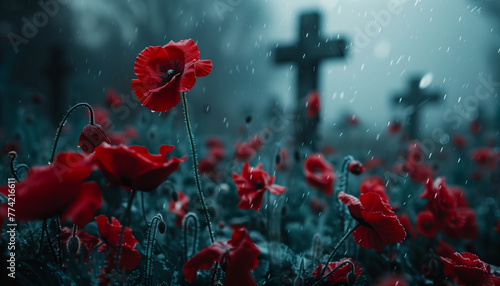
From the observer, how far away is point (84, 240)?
0.69 meters

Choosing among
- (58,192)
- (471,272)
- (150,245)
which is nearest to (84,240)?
(150,245)

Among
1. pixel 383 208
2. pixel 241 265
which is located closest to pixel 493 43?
pixel 383 208

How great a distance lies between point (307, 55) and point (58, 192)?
7.95 feet

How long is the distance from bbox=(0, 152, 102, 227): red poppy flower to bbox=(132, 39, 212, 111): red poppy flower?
0.69ft

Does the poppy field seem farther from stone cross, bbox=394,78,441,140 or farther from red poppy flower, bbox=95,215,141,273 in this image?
stone cross, bbox=394,78,441,140

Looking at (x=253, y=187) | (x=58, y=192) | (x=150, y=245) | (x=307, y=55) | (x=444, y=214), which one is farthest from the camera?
(x=307, y=55)

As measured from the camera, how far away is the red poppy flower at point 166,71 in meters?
0.60

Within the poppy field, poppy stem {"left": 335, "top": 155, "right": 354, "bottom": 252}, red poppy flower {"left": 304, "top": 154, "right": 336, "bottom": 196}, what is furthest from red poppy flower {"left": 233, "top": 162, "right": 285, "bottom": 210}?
red poppy flower {"left": 304, "top": 154, "right": 336, "bottom": 196}

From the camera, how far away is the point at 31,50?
3.97m

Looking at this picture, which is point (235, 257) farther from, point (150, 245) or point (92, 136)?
point (92, 136)

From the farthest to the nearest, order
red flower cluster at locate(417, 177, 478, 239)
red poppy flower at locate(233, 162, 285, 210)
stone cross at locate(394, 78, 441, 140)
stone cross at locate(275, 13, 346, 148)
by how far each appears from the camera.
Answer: stone cross at locate(394, 78, 441, 140)
stone cross at locate(275, 13, 346, 148)
red flower cluster at locate(417, 177, 478, 239)
red poppy flower at locate(233, 162, 285, 210)

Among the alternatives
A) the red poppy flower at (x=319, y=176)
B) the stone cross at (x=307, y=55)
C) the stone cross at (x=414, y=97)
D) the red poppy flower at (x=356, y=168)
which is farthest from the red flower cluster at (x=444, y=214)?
the stone cross at (x=414, y=97)

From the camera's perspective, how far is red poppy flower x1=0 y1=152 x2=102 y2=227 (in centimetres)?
39

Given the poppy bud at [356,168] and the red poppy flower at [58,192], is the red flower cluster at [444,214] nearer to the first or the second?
the poppy bud at [356,168]
